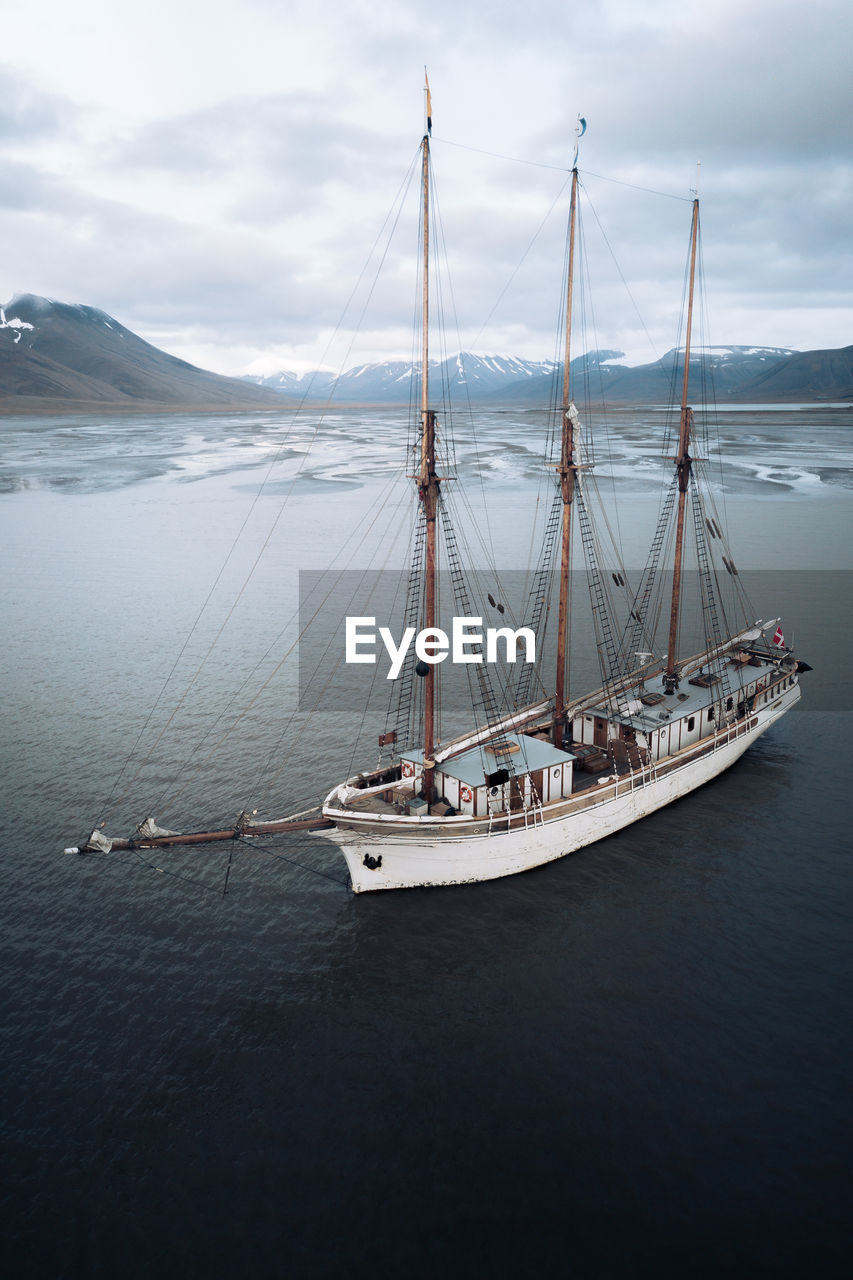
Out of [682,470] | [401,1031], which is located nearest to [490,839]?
[401,1031]

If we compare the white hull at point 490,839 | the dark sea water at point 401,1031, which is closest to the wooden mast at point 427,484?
the white hull at point 490,839

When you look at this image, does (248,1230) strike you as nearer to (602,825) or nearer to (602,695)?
(602,825)

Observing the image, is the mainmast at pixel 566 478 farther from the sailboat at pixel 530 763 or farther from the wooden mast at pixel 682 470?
the wooden mast at pixel 682 470

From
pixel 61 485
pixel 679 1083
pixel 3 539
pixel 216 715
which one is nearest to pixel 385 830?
pixel 679 1083

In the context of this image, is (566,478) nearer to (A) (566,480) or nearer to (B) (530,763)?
Answer: (A) (566,480)

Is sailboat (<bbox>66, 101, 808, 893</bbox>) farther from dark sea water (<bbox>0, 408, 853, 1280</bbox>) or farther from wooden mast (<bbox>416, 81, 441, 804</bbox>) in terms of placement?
dark sea water (<bbox>0, 408, 853, 1280</bbox>)

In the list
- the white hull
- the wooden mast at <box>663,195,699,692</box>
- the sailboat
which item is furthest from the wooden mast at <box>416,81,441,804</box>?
the wooden mast at <box>663,195,699,692</box>
